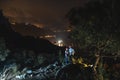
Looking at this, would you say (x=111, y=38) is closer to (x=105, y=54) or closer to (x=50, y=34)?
(x=105, y=54)

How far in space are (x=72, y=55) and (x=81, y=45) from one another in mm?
3228

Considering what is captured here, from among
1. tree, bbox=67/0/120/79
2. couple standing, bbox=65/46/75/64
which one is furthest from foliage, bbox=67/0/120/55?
couple standing, bbox=65/46/75/64

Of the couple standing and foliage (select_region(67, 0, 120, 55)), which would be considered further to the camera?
the couple standing

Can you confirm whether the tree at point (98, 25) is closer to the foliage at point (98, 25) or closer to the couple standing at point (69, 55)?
the foliage at point (98, 25)

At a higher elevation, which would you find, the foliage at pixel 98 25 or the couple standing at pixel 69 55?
the foliage at pixel 98 25

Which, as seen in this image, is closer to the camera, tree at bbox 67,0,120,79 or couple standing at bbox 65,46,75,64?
tree at bbox 67,0,120,79

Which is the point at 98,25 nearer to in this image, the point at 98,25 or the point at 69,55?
the point at 98,25

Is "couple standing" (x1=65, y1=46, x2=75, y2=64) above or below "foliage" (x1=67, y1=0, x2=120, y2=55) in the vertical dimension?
below

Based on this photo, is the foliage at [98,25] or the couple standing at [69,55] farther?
the couple standing at [69,55]

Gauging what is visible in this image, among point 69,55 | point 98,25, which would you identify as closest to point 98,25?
point 98,25

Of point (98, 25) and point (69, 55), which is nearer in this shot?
point (98, 25)

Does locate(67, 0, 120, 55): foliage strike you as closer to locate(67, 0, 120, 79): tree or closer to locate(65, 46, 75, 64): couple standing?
locate(67, 0, 120, 79): tree

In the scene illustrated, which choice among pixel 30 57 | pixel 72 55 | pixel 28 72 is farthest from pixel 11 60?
pixel 72 55

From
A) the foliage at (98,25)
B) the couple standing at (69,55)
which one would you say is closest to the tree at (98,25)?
the foliage at (98,25)
